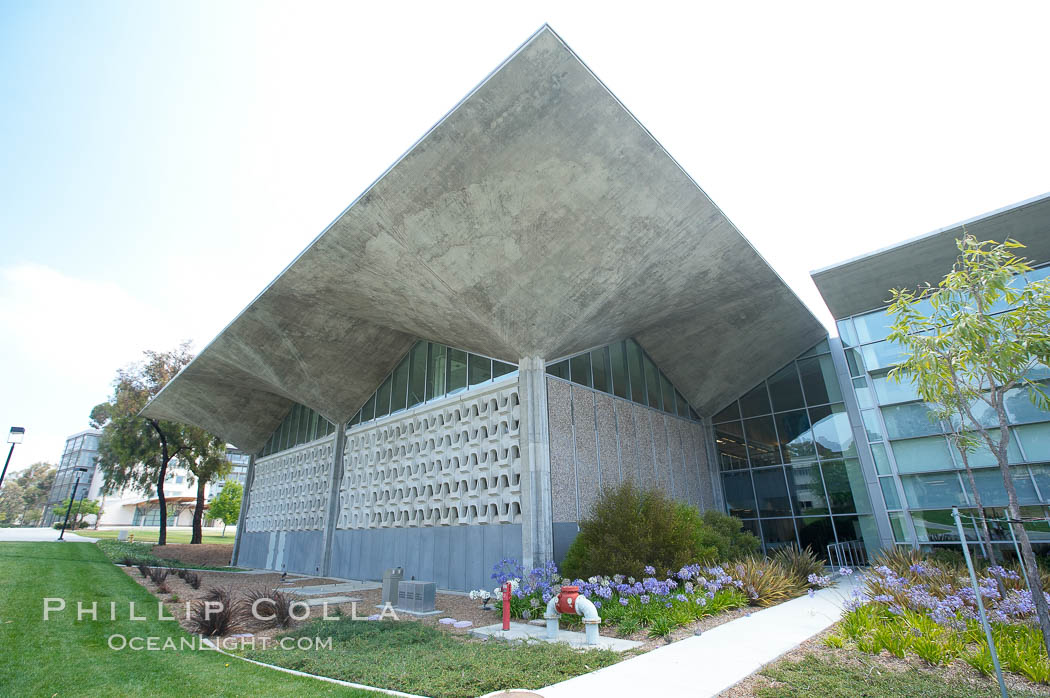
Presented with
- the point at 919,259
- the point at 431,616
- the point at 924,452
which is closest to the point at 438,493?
the point at 431,616

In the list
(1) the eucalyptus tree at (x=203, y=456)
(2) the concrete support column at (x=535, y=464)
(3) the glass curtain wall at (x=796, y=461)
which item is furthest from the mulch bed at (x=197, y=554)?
(3) the glass curtain wall at (x=796, y=461)

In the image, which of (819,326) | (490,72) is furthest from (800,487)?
(490,72)

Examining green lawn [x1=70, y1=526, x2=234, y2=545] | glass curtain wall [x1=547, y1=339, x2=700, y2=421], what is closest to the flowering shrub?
glass curtain wall [x1=547, y1=339, x2=700, y2=421]

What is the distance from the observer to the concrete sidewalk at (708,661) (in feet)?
15.7

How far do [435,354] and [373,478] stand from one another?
4.89 meters

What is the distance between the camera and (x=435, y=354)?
16766 millimetres

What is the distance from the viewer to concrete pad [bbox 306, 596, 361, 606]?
10.9 m

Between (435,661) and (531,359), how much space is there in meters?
8.15

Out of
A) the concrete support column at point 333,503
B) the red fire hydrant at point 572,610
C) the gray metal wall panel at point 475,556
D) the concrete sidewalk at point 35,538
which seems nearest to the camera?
the red fire hydrant at point 572,610

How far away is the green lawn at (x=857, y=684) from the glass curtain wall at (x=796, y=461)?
12.2m

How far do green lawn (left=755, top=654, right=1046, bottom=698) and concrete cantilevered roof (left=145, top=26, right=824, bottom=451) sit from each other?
846cm

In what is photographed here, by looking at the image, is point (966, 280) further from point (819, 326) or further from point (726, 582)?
point (819, 326)

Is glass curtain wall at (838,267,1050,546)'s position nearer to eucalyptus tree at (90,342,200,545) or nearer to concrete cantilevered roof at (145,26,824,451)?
concrete cantilevered roof at (145,26,824,451)

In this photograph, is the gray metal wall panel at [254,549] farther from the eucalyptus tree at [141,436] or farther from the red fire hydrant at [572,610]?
the red fire hydrant at [572,610]
